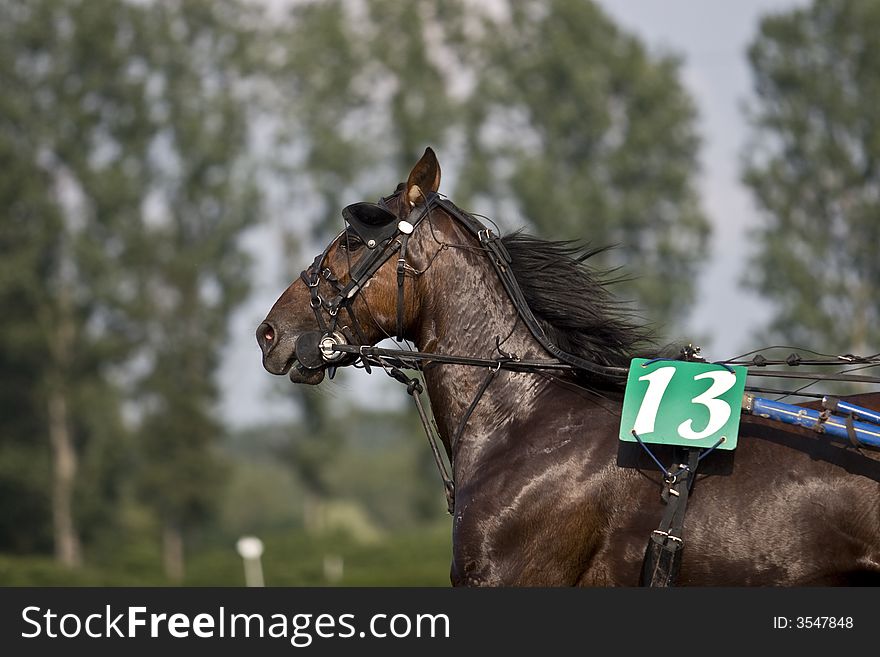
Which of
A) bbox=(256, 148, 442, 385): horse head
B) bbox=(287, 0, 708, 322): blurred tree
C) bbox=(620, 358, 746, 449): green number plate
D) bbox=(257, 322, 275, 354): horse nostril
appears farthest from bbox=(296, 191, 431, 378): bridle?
bbox=(287, 0, 708, 322): blurred tree

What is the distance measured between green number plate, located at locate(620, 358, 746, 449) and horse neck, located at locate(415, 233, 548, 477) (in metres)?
0.55

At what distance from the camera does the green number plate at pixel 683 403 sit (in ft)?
17.1

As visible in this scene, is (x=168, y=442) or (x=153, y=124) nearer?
(x=168, y=442)

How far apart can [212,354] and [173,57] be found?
956 centimetres

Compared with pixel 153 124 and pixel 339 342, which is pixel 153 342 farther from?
pixel 339 342

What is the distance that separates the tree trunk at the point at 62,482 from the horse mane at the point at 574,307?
29.2 m

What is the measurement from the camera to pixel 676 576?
5062mm

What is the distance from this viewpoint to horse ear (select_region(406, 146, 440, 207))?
5.85 metres

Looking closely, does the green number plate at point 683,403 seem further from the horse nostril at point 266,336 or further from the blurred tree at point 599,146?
the blurred tree at point 599,146

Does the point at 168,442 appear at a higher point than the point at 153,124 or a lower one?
lower

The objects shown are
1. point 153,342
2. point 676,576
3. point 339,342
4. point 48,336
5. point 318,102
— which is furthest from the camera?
point 318,102

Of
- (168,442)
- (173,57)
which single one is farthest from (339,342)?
(173,57)

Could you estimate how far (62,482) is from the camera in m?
33.0

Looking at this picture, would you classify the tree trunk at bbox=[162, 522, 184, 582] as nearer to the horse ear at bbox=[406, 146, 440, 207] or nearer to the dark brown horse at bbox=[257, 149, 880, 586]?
the dark brown horse at bbox=[257, 149, 880, 586]
